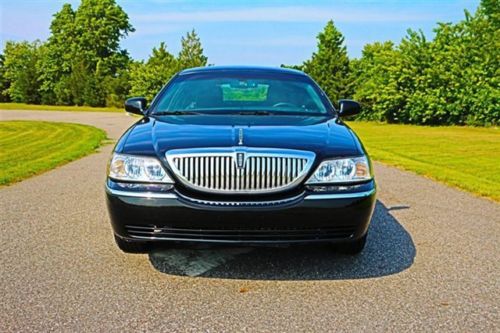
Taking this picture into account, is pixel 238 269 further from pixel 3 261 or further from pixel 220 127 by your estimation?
pixel 3 261

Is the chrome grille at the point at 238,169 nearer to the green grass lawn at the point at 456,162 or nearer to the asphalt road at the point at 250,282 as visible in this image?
the asphalt road at the point at 250,282

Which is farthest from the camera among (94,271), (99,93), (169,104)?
(99,93)

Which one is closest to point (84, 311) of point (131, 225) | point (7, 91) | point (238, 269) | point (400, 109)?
point (131, 225)

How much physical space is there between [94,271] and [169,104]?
6.04ft

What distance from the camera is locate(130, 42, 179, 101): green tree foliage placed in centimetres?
5403

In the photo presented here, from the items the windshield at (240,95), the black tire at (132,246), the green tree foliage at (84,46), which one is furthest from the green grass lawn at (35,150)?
the green tree foliage at (84,46)

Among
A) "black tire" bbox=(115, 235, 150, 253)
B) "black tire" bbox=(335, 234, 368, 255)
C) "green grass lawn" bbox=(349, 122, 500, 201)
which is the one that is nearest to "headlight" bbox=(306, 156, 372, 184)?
"black tire" bbox=(335, 234, 368, 255)

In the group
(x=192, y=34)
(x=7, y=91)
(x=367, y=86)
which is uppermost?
(x=192, y=34)

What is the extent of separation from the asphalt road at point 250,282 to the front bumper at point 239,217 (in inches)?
13.4

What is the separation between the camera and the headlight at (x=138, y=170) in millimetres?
3723

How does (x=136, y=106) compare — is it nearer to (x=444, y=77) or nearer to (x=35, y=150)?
(x=35, y=150)

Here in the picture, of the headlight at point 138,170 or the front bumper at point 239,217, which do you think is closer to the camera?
the front bumper at point 239,217

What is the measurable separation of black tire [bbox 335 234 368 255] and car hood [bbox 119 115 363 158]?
0.74 meters

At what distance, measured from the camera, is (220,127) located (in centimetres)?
414
